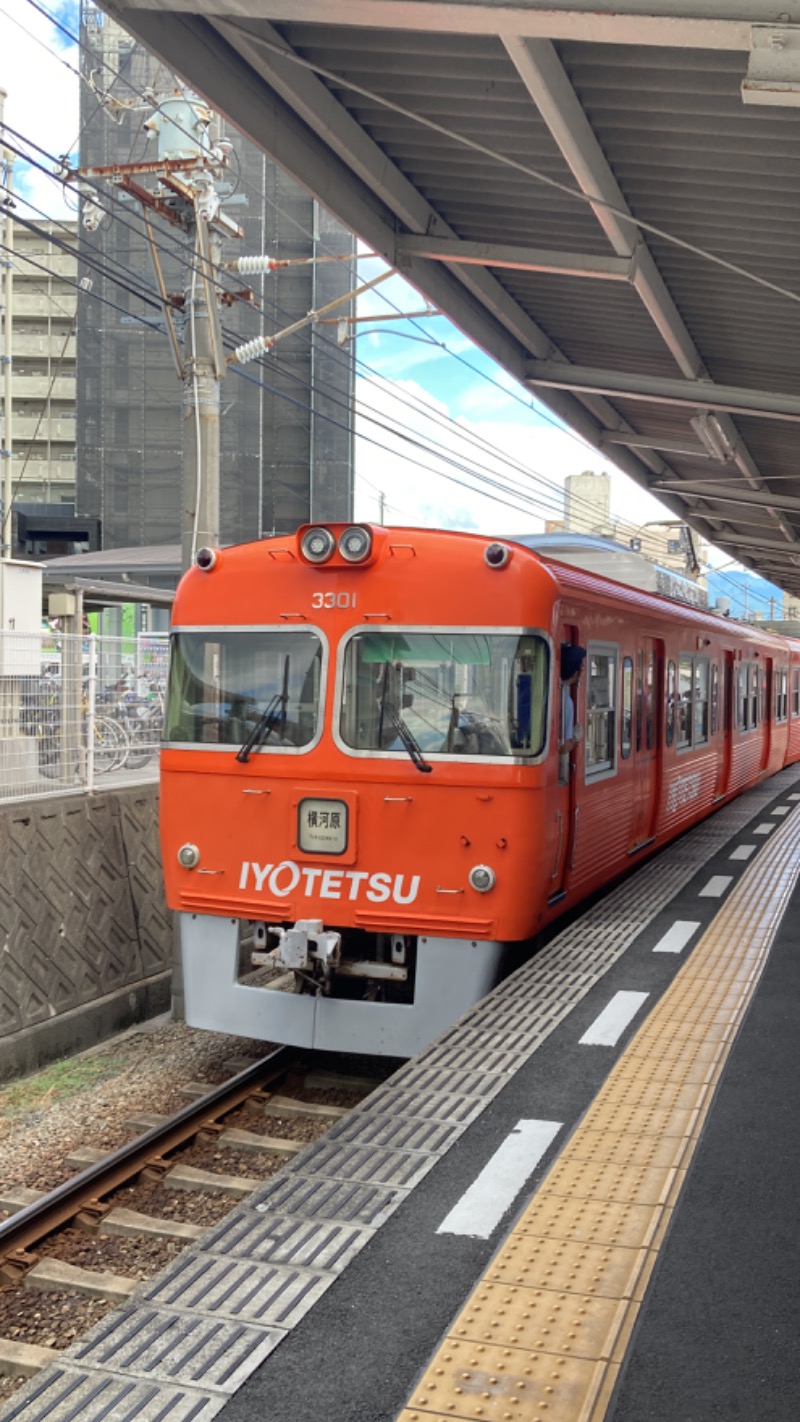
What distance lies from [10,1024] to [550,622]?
4671 mm

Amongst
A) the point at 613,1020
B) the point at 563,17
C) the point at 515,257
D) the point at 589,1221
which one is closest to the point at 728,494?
the point at 515,257

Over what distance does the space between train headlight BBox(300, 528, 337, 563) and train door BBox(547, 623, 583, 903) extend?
136cm

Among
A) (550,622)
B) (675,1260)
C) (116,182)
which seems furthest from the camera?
(116,182)

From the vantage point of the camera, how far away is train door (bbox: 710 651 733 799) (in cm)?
1402

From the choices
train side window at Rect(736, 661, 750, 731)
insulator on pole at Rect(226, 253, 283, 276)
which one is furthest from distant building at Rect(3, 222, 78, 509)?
insulator on pole at Rect(226, 253, 283, 276)

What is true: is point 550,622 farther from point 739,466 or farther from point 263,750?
point 739,466

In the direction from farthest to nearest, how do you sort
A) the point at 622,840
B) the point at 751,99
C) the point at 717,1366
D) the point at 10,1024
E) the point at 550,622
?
1. the point at 622,840
2. the point at 10,1024
3. the point at 550,622
4. the point at 751,99
5. the point at 717,1366

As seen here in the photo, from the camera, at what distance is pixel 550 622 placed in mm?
6777

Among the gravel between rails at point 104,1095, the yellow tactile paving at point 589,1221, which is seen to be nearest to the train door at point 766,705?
the gravel between rails at point 104,1095

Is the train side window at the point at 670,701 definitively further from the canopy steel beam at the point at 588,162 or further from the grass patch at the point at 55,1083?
the grass patch at the point at 55,1083

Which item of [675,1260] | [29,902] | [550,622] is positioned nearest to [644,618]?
[550,622]

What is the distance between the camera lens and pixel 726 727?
46.9 feet

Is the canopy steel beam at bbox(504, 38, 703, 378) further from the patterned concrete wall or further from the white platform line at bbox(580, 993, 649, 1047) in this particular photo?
the patterned concrete wall

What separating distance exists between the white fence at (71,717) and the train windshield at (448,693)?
154 inches
